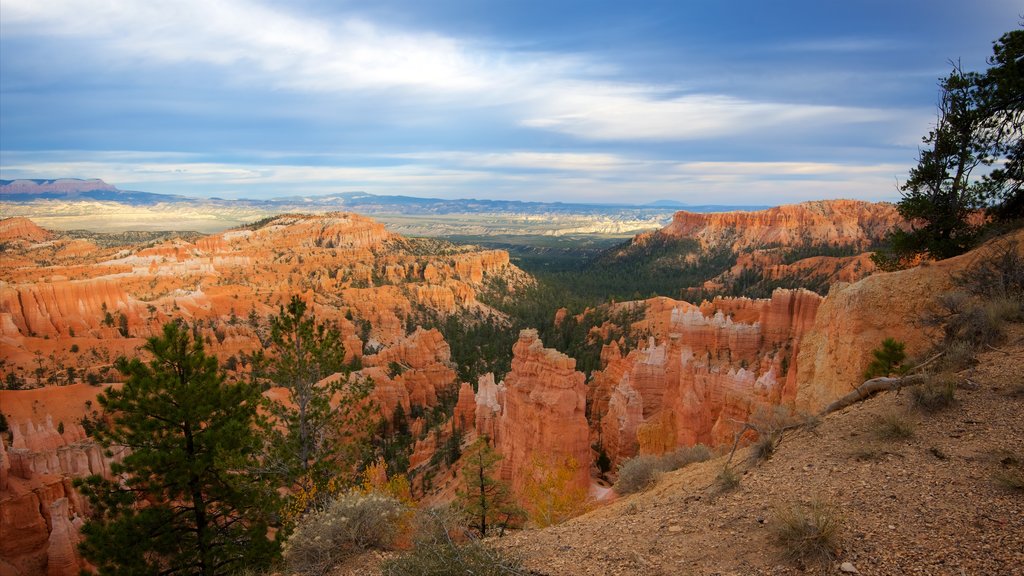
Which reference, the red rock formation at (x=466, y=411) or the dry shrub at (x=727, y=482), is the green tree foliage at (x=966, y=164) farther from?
the red rock formation at (x=466, y=411)

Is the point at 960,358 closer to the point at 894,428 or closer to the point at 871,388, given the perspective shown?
the point at 871,388

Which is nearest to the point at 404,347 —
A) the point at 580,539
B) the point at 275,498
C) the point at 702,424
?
the point at 702,424

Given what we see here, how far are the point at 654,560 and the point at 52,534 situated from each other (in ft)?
65.1

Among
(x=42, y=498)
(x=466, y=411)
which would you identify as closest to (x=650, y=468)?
(x=42, y=498)

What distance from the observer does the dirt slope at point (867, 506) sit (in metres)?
4.15

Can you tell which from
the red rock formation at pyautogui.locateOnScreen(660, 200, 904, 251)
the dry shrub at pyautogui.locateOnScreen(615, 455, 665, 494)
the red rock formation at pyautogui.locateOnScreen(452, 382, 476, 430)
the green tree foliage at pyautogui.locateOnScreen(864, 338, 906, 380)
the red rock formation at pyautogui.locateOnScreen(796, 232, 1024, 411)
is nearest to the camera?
the green tree foliage at pyautogui.locateOnScreen(864, 338, 906, 380)

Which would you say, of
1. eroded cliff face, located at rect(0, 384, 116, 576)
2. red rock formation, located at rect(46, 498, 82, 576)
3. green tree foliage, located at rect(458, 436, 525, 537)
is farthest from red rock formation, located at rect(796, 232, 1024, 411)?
red rock formation, located at rect(46, 498, 82, 576)

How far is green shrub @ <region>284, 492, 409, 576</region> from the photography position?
6.79 m

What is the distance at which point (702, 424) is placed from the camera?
2250 cm

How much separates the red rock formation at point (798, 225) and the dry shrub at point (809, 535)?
4222 inches

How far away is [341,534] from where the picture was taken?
23.0 ft

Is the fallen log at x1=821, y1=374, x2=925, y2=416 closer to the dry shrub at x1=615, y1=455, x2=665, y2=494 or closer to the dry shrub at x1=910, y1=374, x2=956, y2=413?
the dry shrub at x1=910, y1=374, x2=956, y2=413

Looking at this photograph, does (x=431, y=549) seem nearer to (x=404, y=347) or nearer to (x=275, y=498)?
(x=275, y=498)

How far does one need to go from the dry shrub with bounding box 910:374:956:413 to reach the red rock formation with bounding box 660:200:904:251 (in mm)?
104114
